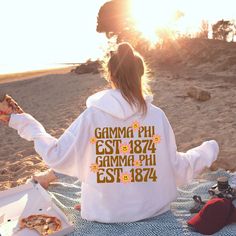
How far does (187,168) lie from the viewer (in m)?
3.24

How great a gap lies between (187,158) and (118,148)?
0.56 meters

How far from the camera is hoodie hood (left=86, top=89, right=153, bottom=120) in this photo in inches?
116

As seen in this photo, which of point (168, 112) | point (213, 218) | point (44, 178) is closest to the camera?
point (213, 218)

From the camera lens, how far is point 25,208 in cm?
336

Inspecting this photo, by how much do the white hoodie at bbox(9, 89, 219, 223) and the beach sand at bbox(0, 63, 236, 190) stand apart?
5.32 feet

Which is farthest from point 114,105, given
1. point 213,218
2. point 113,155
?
point 213,218

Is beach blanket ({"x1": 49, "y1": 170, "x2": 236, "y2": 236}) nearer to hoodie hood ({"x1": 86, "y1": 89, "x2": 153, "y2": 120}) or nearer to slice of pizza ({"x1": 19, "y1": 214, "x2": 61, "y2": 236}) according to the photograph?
slice of pizza ({"x1": 19, "y1": 214, "x2": 61, "y2": 236})

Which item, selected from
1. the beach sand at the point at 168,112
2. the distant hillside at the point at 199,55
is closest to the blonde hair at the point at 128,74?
the beach sand at the point at 168,112

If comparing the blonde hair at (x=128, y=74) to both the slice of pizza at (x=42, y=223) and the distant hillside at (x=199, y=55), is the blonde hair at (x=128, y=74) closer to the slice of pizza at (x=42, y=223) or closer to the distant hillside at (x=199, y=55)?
the slice of pizza at (x=42, y=223)

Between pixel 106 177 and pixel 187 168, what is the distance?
0.63 metres

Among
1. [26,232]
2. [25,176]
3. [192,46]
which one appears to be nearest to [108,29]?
[192,46]

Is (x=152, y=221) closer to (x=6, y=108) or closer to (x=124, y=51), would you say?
(x=124, y=51)

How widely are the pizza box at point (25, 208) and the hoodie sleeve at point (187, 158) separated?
87 centimetres

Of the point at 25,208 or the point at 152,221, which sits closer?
the point at 152,221
